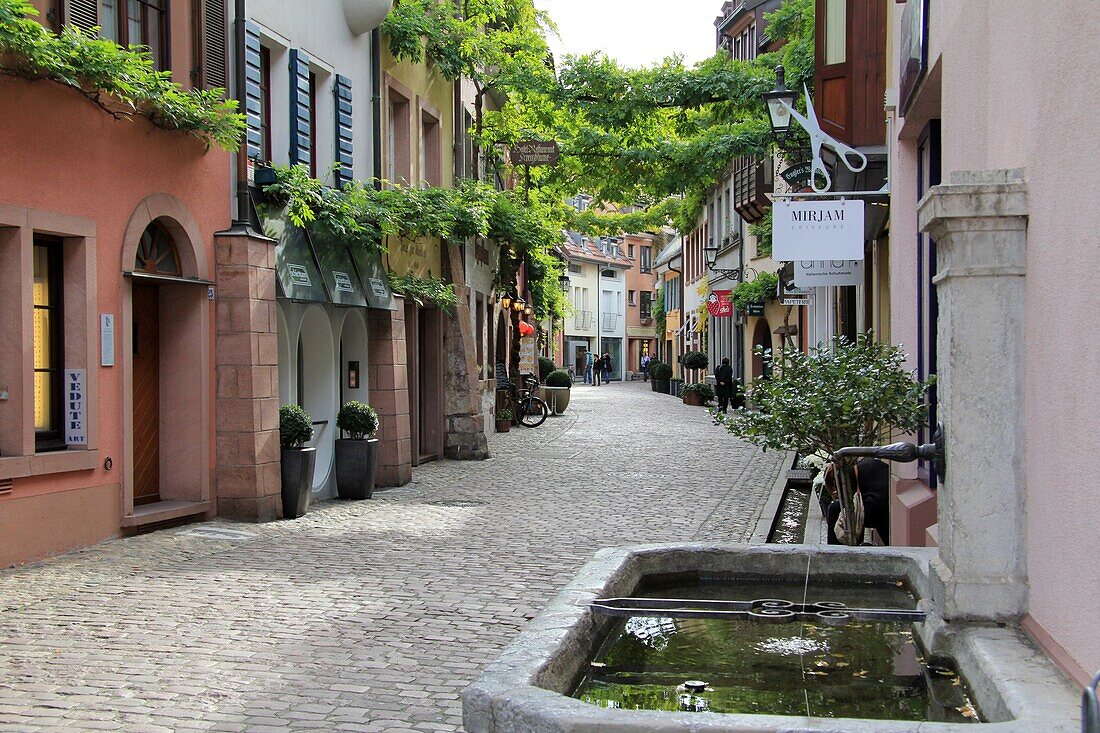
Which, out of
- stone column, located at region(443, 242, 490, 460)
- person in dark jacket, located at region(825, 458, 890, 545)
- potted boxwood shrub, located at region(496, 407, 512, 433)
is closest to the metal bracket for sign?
person in dark jacket, located at region(825, 458, 890, 545)

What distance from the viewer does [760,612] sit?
178 inches

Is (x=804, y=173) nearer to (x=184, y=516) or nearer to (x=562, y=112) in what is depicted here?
(x=562, y=112)

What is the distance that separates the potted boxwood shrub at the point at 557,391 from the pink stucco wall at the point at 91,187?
2102 cm

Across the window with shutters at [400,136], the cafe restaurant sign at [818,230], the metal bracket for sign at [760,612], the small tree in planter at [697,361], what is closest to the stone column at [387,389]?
the window with shutters at [400,136]

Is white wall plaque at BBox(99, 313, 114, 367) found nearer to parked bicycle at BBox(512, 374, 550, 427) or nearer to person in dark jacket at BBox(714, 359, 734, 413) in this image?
parked bicycle at BBox(512, 374, 550, 427)

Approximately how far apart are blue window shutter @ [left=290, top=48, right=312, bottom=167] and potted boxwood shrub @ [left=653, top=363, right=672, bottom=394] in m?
39.1

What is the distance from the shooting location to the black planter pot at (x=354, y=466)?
1355 cm

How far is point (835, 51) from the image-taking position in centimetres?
1242

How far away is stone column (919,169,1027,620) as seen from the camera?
3906 mm

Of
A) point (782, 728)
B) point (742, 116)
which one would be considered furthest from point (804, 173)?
point (782, 728)

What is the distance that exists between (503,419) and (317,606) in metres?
18.3

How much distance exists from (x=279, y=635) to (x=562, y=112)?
13.2m

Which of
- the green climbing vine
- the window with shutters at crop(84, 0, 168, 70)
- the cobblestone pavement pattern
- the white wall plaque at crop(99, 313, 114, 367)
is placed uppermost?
the window with shutters at crop(84, 0, 168, 70)

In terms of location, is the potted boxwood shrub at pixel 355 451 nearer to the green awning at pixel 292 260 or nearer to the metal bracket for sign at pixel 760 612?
the green awning at pixel 292 260
